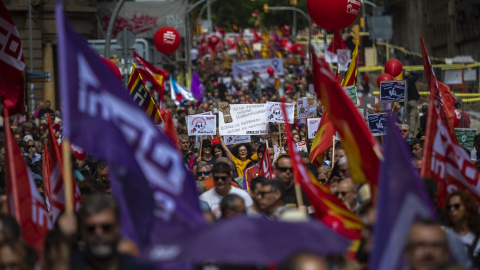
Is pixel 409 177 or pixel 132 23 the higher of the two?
pixel 132 23

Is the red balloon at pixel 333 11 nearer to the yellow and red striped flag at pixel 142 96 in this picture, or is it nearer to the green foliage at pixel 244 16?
the yellow and red striped flag at pixel 142 96

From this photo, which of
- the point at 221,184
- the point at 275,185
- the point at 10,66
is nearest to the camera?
the point at 275,185

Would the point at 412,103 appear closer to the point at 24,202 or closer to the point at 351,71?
the point at 351,71

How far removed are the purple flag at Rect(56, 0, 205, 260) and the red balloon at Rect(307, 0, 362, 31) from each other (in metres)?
8.23

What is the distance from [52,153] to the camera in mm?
8352

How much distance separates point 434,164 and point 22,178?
305 cm

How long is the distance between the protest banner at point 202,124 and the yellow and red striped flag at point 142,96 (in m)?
1.91

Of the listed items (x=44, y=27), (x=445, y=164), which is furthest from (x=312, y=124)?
(x=44, y=27)

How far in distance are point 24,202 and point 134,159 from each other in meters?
1.93

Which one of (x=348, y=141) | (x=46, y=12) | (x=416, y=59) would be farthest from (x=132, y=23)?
(x=348, y=141)

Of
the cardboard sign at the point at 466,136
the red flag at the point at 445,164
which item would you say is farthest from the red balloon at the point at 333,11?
the red flag at the point at 445,164

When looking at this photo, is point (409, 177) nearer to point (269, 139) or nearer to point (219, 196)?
point (219, 196)

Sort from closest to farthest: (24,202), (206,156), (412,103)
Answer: (24,202) → (206,156) → (412,103)

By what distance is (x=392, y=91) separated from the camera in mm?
16312
